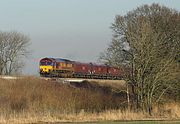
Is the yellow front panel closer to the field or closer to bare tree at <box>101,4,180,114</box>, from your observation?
the field

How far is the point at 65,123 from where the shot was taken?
97.0ft

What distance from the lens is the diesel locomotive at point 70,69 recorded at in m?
81.2

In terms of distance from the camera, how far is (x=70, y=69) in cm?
8500

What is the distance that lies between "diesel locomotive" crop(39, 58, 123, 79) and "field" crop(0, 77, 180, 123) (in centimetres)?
2010

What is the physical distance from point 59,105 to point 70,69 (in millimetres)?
39230

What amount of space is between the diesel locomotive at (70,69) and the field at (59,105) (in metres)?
20.1

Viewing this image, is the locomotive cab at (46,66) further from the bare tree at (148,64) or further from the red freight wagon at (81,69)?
the bare tree at (148,64)

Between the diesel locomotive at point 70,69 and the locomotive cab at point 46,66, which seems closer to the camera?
the diesel locomotive at point 70,69

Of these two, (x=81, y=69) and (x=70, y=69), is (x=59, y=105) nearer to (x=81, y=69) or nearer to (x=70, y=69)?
(x=70, y=69)

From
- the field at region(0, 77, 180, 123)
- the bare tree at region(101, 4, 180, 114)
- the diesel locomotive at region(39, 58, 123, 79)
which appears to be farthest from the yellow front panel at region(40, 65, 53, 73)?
the bare tree at region(101, 4, 180, 114)

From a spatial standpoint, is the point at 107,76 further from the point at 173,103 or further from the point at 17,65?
the point at 173,103

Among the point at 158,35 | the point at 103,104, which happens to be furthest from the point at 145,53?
the point at 103,104

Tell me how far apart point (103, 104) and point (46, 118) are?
20072mm

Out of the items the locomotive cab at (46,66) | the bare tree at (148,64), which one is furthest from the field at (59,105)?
the locomotive cab at (46,66)
